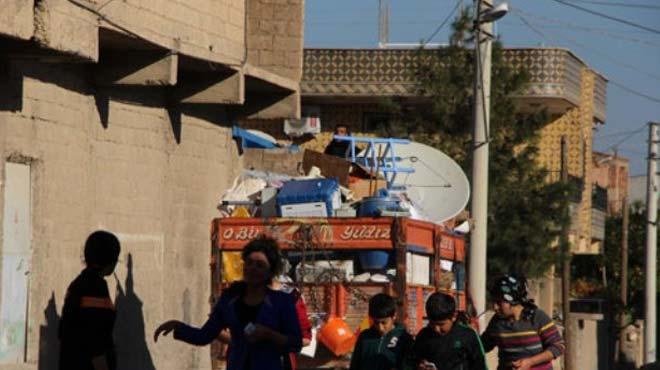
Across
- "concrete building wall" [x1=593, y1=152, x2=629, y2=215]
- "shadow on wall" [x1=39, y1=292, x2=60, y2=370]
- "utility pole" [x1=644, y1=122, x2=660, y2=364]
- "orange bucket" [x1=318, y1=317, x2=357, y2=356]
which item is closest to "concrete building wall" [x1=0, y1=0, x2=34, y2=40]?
"shadow on wall" [x1=39, y1=292, x2=60, y2=370]

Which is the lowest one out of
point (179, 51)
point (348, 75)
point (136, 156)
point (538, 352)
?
point (538, 352)

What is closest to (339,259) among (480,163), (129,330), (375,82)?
(129,330)

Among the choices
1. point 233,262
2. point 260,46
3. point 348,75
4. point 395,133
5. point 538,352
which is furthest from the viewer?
point 348,75

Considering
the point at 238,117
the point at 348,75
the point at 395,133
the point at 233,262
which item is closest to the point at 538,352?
the point at 233,262

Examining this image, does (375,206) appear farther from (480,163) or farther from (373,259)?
(480,163)

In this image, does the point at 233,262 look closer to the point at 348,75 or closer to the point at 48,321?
the point at 48,321

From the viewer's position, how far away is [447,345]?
1062 centimetres

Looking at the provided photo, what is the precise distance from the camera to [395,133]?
31422 millimetres

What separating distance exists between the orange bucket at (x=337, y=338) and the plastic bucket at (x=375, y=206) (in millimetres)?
1371

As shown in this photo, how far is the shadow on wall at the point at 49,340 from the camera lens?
1338cm

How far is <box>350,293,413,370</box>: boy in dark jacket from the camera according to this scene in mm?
11406

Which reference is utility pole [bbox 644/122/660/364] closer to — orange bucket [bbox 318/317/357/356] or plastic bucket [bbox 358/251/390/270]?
plastic bucket [bbox 358/251/390/270]

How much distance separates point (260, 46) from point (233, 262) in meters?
4.51

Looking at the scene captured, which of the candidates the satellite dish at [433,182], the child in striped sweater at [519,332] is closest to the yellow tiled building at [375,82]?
the satellite dish at [433,182]
